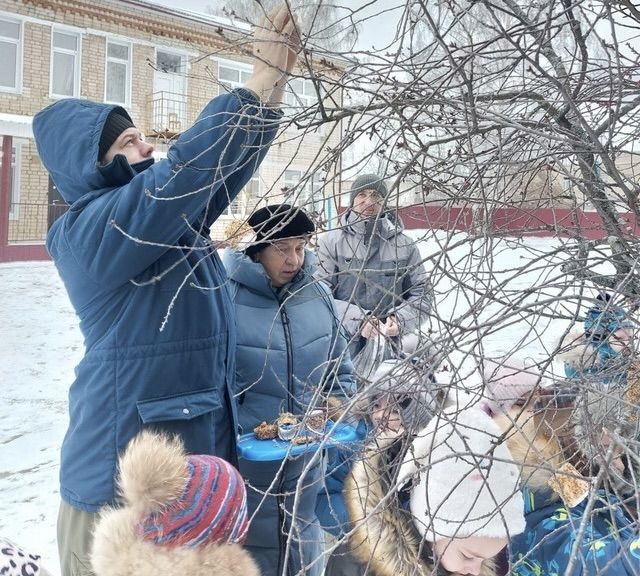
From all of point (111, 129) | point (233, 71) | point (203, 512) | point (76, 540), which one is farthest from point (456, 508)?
point (233, 71)

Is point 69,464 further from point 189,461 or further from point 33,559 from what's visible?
point 189,461

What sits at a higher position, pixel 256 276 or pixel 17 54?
pixel 17 54

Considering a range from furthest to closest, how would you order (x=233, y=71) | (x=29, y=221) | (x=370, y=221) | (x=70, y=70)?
1. (x=233, y=71)
2. (x=70, y=70)
3. (x=29, y=221)
4. (x=370, y=221)

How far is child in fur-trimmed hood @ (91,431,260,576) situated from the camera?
1.30 m

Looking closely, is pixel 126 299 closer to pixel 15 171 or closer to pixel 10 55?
pixel 15 171

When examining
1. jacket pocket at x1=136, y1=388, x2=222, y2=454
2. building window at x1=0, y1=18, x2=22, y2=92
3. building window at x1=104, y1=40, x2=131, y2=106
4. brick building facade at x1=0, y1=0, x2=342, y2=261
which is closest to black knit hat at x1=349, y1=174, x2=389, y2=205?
jacket pocket at x1=136, y1=388, x2=222, y2=454

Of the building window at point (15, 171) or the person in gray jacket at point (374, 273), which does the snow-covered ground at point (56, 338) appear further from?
the building window at point (15, 171)

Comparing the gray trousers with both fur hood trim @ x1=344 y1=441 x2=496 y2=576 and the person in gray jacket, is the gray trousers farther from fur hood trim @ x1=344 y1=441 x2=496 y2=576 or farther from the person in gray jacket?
the person in gray jacket

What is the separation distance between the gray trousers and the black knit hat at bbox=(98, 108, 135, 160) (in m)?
0.86

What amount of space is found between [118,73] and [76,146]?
1399 cm

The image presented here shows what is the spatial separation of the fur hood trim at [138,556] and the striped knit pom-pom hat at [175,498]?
0.02 m

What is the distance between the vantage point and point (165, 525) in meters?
1.35

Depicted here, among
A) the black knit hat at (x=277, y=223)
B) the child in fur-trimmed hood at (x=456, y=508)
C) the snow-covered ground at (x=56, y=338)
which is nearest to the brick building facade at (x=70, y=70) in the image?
the snow-covered ground at (x=56, y=338)

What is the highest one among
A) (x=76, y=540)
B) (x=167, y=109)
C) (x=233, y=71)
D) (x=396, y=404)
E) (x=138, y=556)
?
(x=233, y=71)
